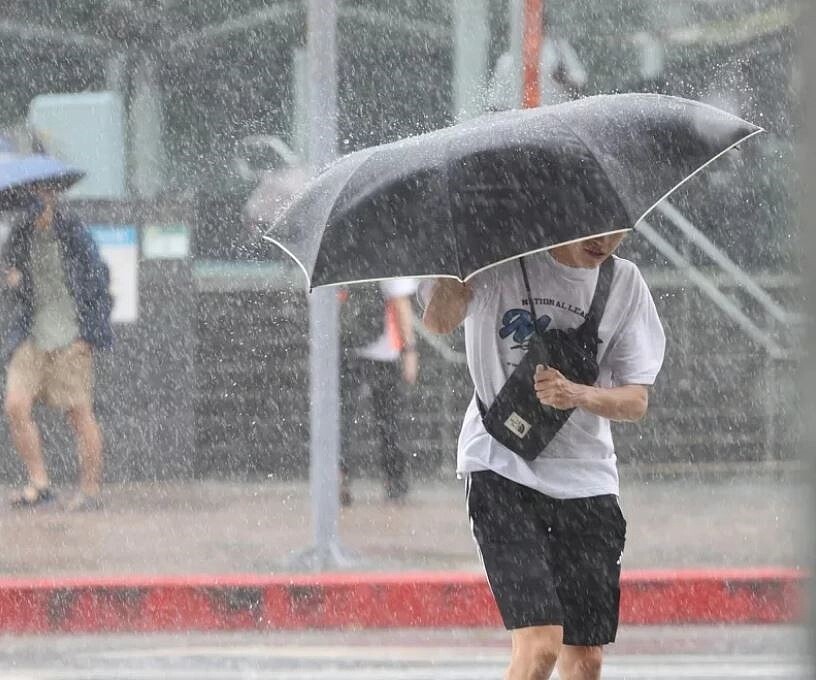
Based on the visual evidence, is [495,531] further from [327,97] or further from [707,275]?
[707,275]

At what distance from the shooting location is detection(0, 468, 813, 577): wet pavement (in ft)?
24.3

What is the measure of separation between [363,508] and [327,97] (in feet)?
9.10

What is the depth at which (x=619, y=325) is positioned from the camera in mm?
3459

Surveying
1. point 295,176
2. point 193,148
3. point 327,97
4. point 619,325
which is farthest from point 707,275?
point 619,325

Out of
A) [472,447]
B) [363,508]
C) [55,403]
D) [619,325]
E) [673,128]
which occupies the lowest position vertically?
[363,508]

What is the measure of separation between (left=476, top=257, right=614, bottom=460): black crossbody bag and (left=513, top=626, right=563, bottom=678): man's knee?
346 millimetres

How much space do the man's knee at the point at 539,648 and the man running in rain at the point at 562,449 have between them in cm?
7

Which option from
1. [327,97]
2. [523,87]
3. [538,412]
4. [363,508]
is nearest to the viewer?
[538,412]

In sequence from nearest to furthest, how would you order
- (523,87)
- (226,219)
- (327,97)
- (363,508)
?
(327,97), (523,87), (363,508), (226,219)

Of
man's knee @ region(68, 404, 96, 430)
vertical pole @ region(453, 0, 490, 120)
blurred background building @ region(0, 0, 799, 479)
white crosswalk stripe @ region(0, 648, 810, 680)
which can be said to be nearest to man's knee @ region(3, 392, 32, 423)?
man's knee @ region(68, 404, 96, 430)

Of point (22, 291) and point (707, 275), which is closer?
point (22, 291)

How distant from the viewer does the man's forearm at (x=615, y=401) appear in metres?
3.35

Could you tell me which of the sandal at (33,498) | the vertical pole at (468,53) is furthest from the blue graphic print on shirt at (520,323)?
the vertical pole at (468,53)

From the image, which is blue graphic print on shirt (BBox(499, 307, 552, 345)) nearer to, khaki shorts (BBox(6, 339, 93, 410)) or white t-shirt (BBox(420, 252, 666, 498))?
white t-shirt (BBox(420, 252, 666, 498))
